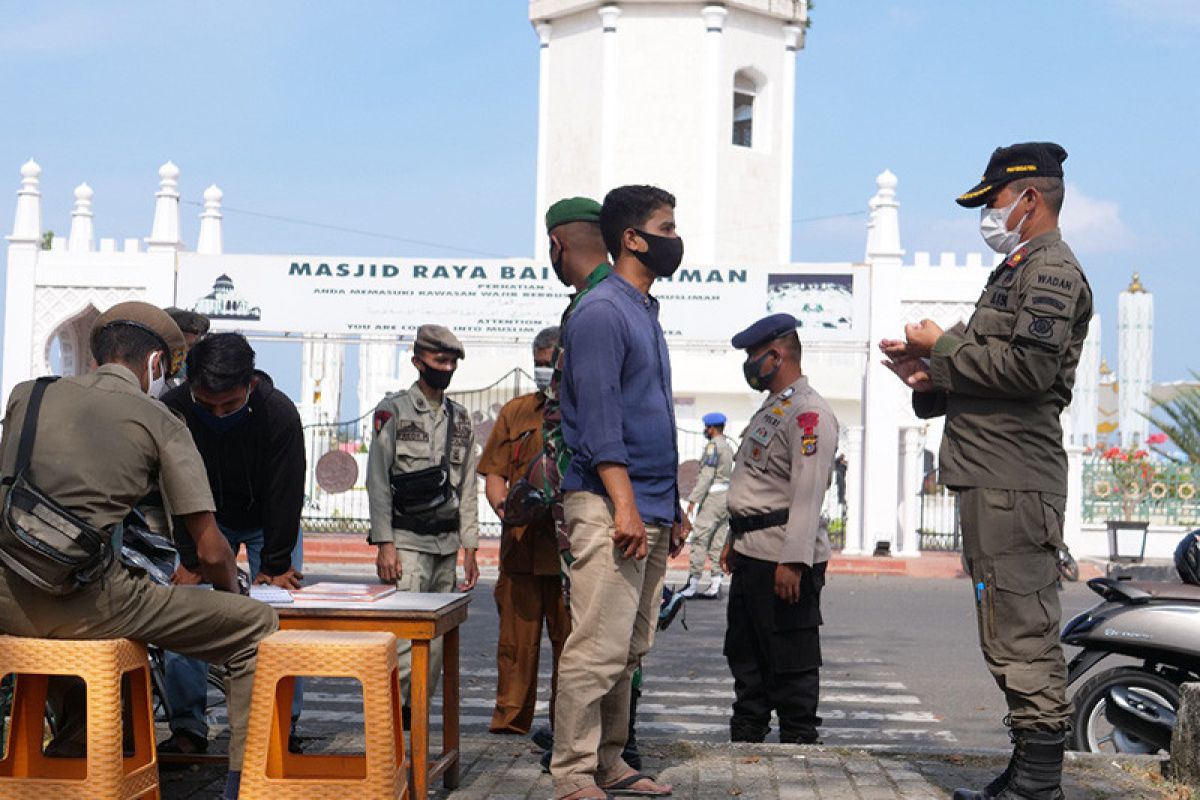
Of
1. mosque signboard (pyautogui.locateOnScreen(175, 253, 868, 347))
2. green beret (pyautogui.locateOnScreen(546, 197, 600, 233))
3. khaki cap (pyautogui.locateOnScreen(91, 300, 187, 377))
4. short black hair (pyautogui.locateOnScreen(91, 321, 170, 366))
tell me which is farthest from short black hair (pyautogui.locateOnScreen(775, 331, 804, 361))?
mosque signboard (pyautogui.locateOnScreen(175, 253, 868, 347))

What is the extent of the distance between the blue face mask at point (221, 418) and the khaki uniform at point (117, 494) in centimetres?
125

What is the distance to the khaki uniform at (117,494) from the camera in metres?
4.66

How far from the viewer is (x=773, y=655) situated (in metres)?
6.73

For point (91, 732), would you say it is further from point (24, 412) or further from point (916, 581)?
point (916, 581)

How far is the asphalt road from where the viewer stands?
8.27m

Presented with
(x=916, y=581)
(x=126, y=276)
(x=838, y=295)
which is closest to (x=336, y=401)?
(x=126, y=276)

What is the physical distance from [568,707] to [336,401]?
2587cm

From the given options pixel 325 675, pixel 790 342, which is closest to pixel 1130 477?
pixel 790 342

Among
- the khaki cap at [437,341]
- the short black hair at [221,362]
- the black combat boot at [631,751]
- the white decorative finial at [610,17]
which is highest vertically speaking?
the white decorative finial at [610,17]

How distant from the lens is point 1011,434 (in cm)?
525

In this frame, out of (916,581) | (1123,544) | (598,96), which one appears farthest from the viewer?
(598,96)

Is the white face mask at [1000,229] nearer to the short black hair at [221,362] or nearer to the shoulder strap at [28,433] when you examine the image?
the short black hair at [221,362]

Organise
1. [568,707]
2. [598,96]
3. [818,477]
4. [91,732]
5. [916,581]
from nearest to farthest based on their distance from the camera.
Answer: [91,732], [568,707], [818,477], [916,581], [598,96]

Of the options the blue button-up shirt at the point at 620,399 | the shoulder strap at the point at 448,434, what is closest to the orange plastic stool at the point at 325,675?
the blue button-up shirt at the point at 620,399
